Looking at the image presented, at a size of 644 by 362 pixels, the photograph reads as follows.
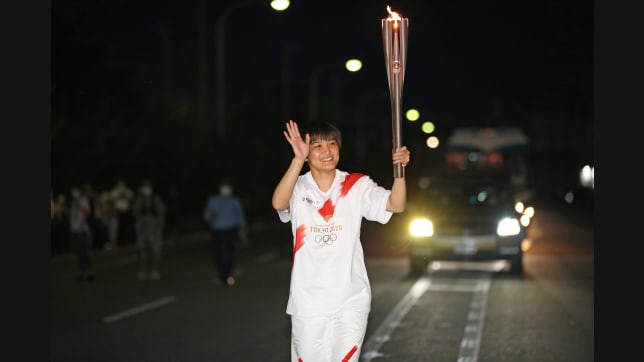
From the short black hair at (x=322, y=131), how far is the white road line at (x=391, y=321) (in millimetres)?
4434

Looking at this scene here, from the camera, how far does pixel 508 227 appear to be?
18469 millimetres

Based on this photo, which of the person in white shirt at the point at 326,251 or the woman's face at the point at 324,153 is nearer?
the person in white shirt at the point at 326,251

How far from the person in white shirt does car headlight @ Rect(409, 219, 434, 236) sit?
1287cm

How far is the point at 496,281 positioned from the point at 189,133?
20.9m

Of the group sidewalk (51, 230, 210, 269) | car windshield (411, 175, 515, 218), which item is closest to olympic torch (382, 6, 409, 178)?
car windshield (411, 175, 515, 218)

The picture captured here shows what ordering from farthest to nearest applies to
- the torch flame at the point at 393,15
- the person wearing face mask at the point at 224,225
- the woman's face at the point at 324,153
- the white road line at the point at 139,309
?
1. the person wearing face mask at the point at 224,225
2. the white road line at the point at 139,309
3. the woman's face at the point at 324,153
4. the torch flame at the point at 393,15

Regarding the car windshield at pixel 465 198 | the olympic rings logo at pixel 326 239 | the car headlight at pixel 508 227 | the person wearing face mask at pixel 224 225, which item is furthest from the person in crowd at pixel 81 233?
the olympic rings logo at pixel 326 239

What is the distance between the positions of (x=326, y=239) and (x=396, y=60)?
3.27 ft

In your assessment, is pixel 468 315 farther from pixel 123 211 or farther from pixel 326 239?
pixel 123 211

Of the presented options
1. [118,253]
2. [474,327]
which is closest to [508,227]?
[474,327]

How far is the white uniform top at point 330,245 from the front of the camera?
5.64m

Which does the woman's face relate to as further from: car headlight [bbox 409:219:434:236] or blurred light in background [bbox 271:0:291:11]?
blurred light in background [bbox 271:0:291:11]

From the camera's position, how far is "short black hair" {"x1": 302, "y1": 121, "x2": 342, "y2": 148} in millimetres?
5773

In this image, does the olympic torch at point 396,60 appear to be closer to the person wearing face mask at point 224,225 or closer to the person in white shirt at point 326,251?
the person in white shirt at point 326,251
